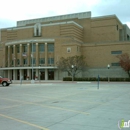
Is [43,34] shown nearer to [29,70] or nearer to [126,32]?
[29,70]

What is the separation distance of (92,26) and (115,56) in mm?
18921

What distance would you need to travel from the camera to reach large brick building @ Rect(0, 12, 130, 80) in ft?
223

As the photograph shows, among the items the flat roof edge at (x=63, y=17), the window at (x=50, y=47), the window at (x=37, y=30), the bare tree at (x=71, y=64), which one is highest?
the flat roof edge at (x=63, y=17)

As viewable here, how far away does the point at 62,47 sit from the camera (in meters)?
69.6

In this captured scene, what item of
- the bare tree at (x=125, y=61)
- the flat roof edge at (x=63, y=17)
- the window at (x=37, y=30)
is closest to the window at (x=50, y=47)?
the window at (x=37, y=30)

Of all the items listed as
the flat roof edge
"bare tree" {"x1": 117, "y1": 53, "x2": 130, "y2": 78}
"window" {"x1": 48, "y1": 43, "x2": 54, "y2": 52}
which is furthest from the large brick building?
"bare tree" {"x1": 117, "y1": 53, "x2": 130, "y2": 78}

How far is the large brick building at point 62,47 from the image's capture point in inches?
2680

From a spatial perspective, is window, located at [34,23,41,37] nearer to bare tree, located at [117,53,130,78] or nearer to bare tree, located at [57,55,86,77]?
bare tree, located at [57,55,86,77]

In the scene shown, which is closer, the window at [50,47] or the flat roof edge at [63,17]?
the window at [50,47]

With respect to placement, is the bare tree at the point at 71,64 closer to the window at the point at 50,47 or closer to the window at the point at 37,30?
the window at the point at 50,47

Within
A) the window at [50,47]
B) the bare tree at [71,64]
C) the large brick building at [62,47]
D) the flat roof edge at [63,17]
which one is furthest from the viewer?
the flat roof edge at [63,17]

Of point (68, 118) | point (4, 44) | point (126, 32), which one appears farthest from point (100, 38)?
point (68, 118)

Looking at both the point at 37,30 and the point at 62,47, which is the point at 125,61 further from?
the point at 37,30

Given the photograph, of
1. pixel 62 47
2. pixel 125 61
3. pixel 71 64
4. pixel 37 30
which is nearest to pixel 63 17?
pixel 37 30
